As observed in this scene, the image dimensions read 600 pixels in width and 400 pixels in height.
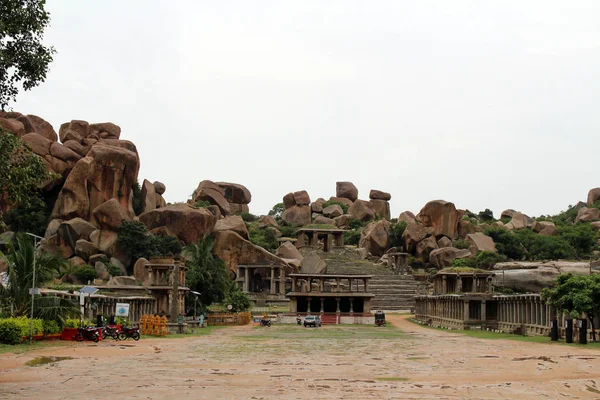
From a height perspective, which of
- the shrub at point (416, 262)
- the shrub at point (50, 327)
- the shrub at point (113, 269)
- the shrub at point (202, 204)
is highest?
the shrub at point (202, 204)

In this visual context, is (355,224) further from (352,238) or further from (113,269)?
(113,269)

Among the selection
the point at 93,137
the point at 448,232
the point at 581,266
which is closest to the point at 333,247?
the point at 448,232

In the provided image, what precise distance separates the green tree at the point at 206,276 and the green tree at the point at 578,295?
31906 millimetres

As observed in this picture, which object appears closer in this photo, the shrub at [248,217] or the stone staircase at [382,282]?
the stone staircase at [382,282]

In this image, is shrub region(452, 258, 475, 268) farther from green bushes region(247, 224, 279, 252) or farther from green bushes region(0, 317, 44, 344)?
green bushes region(0, 317, 44, 344)

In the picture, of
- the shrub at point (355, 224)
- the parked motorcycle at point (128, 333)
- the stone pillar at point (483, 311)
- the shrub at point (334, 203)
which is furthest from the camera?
the shrub at point (334, 203)

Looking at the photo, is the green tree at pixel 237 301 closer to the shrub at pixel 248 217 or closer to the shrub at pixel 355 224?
the shrub at pixel 248 217

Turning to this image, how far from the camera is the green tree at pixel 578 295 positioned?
3394 centimetres

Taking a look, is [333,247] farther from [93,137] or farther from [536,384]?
[536,384]

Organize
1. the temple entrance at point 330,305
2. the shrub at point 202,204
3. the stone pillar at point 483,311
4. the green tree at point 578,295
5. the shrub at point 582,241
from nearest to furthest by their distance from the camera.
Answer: the green tree at point 578,295 → the stone pillar at point 483,311 → the temple entrance at point 330,305 → the shrub at point 582,241 → the shrub at point 202,204

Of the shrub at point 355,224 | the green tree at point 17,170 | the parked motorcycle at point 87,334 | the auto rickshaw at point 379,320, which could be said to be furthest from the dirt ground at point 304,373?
the shrub at point 355,224

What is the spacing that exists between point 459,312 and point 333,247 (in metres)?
52.0

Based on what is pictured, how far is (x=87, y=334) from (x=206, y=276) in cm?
2711

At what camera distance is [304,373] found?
67.8 feet
